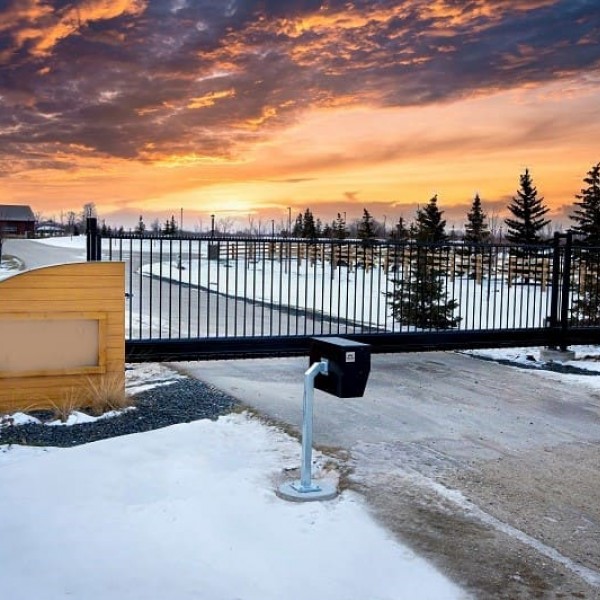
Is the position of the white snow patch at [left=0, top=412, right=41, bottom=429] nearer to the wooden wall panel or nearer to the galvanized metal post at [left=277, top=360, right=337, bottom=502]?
the wooden wall panel

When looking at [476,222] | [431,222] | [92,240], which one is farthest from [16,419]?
[476,222]

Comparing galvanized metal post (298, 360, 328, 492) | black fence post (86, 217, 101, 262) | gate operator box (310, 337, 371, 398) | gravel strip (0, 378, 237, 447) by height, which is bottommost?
gravel strip (0, 378, 237, 447)

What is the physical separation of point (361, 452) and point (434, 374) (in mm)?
3782

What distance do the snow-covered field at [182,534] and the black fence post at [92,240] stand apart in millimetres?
2927

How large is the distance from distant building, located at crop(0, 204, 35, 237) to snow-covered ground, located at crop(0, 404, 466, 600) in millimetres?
89808

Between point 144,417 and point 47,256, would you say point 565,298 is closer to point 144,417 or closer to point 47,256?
point 144,417

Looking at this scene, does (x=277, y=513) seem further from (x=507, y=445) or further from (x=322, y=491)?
(x=507, y=445)

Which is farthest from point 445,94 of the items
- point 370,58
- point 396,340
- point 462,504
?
point 462,504

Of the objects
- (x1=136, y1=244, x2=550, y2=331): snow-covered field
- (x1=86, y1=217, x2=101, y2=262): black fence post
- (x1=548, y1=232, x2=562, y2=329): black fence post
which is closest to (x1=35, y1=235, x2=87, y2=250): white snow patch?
(x1=136, y1=244, x2=550, y2=331): snow-covered field

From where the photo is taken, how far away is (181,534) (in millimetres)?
4031

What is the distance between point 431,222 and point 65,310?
1471 centimetres

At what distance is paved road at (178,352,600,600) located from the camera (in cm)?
392

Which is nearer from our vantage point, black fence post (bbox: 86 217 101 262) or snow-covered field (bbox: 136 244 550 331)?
black fence post (bbox: 86 217 101 262)

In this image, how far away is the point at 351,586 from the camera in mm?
3541
